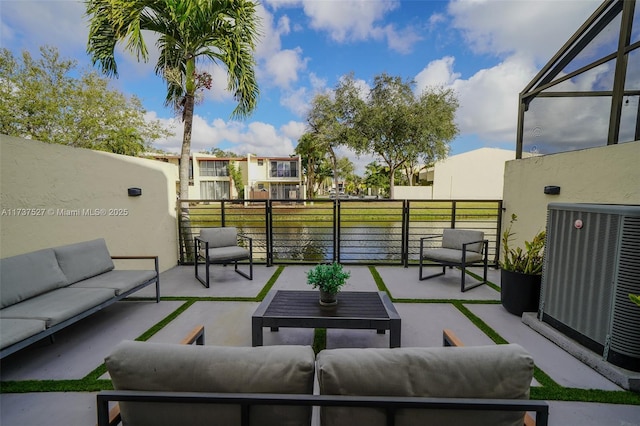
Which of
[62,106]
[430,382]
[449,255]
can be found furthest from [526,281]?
[62,106]

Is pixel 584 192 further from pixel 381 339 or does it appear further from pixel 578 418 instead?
pixel 381 339

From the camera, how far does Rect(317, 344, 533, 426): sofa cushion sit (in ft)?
3.51

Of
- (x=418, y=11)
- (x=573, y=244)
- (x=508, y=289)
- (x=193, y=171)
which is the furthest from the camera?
(x=193, y=171)

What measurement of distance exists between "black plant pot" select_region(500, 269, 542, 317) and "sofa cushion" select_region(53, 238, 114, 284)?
5.28m

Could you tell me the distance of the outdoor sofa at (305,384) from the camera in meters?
1.06

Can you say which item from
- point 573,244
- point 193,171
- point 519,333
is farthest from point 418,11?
point 193,171

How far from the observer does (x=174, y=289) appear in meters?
4.47

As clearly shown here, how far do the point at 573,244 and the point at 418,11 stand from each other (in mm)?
7677

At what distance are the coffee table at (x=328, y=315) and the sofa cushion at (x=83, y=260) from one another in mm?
2345

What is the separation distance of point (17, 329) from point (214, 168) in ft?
91.3

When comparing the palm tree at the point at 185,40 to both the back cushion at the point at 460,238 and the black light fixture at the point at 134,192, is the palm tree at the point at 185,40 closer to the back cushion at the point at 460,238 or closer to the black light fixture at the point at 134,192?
the black light fixture at the point at 134,192

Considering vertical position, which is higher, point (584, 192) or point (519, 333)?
point (584, 192)

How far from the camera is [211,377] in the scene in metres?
1.09

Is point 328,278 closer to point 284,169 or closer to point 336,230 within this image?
point 336,230
